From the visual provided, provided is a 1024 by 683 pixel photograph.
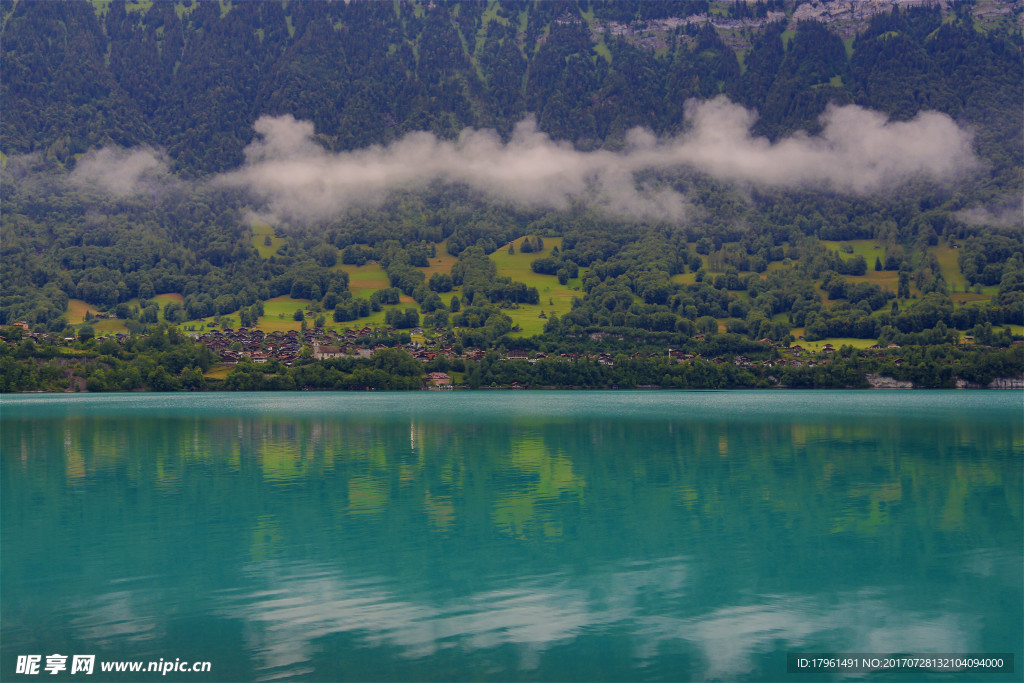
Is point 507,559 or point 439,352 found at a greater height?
point 439,352

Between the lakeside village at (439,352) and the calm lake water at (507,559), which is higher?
the lakeside village at (439,352)

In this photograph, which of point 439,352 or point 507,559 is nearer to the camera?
point 507,559

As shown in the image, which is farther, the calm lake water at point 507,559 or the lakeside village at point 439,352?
the lakeside village at point 439,352

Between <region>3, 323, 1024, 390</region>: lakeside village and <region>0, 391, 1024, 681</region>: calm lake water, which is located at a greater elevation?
<region>3, 323, 1024, 390</region>: lakeside village

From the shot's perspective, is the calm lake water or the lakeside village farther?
the lakeside village

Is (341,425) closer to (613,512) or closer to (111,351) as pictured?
(613,512)
